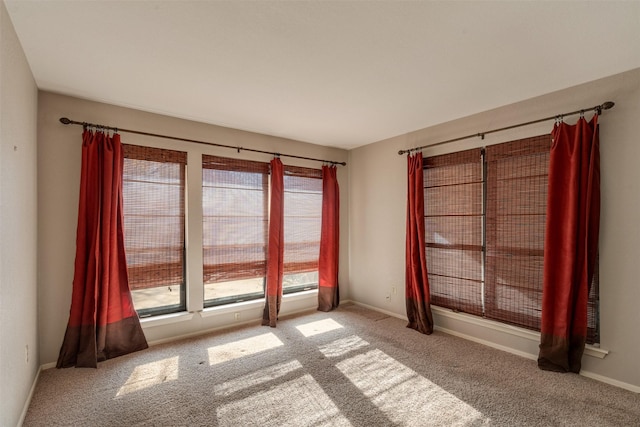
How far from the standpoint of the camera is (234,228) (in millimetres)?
3807

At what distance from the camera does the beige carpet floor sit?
6.80ft

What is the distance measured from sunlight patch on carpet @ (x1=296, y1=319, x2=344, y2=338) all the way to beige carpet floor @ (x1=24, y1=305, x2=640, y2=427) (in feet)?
0.89

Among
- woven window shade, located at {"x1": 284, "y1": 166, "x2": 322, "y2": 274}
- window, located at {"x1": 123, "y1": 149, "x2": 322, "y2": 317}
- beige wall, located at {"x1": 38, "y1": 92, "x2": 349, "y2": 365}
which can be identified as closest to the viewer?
beige wall, located at {"x1": 38, "y1": 92, "x2": 349, "y2": 365}

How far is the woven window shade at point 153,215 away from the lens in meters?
3.12

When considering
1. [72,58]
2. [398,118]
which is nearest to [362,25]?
[398,118]

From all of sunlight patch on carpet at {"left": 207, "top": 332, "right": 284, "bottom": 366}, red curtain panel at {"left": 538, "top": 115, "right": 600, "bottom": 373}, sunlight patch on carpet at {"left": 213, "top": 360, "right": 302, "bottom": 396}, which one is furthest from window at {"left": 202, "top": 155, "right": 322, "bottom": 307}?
red curtain panel at {"left": 538, "top": 115, "right": 600, "bottom": 373}

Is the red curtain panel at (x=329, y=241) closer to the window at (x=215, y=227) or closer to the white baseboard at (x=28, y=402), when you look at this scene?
the window at (x=215, y=227)

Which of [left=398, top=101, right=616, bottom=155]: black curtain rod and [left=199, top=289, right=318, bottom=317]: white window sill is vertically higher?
[left=398, top=101, right=616, bottom=155]: black curtain rod

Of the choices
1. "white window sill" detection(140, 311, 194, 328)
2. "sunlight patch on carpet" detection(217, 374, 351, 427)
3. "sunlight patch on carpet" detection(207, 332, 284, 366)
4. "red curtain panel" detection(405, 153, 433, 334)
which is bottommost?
"sunlight patch on carpet" detection(217, 374, 351, 427)

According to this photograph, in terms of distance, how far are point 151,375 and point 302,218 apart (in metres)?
2.56

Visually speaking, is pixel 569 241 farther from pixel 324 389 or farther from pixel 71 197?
pixel 71 197

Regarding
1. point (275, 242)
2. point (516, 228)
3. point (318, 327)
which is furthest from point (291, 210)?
point (516, 228)

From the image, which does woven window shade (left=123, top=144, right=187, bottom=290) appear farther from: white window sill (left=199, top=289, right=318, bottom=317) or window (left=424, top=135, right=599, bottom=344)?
window (left=424, top=135, right=599, bottom=344)

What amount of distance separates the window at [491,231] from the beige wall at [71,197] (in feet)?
8.34
